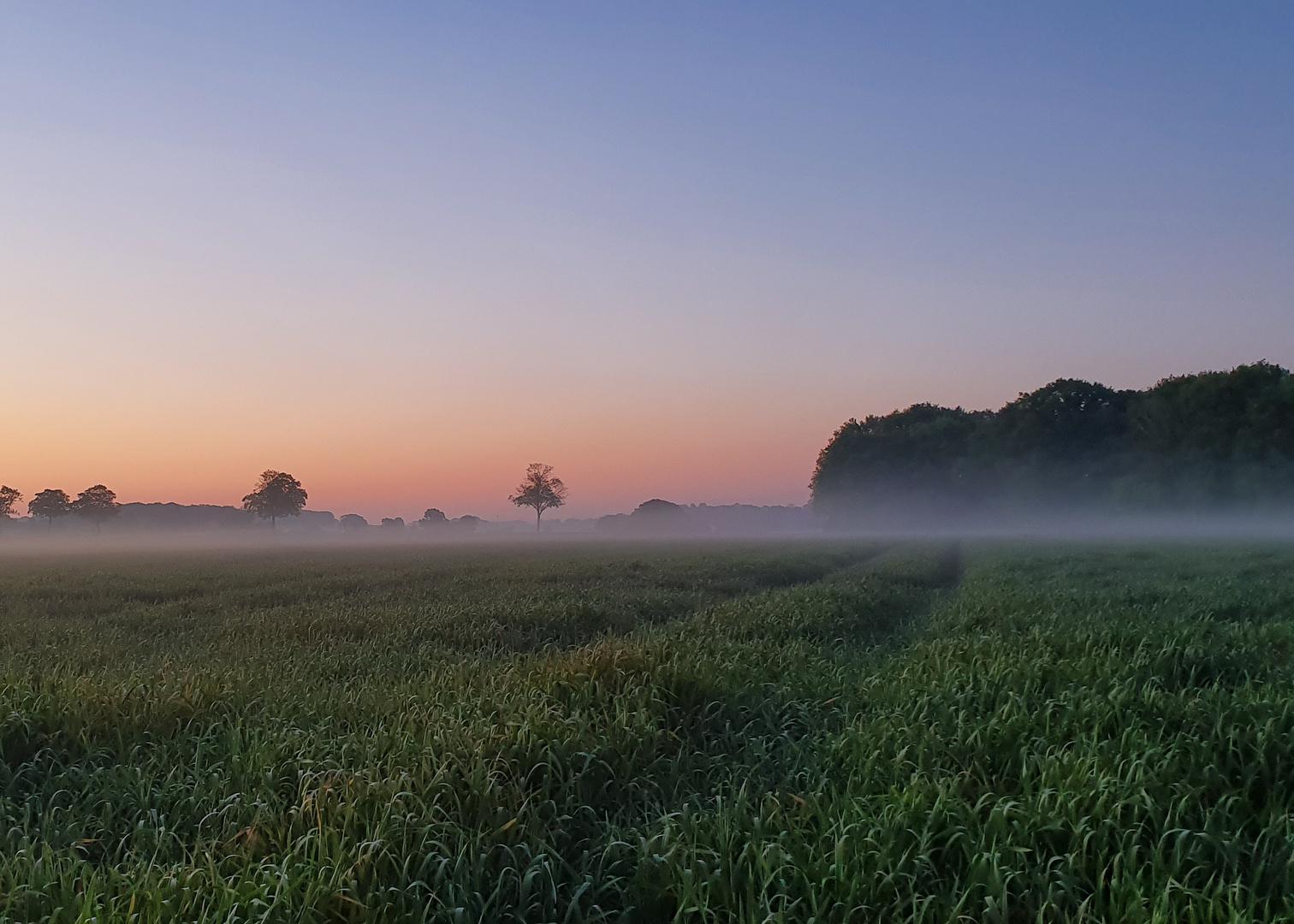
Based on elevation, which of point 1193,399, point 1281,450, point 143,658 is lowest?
point 143,658

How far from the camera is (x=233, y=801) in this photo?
409 cm

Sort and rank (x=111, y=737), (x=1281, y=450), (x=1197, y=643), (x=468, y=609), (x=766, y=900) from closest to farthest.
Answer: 1. (x=766, y=900)
2. (x=111, y=737)
3. (x=1197, y=643)
4. (x=468, y=609)
5. (x=1281, y=450)

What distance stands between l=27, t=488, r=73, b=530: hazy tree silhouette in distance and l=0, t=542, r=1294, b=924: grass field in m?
141

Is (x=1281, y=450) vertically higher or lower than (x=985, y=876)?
higher

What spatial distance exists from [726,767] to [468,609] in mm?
9061

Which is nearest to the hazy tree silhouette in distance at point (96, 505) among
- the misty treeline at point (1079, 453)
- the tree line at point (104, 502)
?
the tree line at point (104, 502)

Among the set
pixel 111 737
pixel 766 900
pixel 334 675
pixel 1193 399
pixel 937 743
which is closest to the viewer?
pixel 766 900

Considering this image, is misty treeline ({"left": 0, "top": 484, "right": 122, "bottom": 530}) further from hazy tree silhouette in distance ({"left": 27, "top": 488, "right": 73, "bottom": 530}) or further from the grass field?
the grass field

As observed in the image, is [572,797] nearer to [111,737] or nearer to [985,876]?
[985,876]

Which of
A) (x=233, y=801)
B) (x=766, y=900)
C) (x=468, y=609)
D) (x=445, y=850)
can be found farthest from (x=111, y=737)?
(x=468, y=609)

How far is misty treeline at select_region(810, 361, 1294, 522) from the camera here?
6369 cm

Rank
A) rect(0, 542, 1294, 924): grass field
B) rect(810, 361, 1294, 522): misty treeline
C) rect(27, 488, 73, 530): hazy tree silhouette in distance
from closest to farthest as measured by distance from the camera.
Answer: rect(0, 542, 1294, 924): grass field, rect(810, 361, 1294, 522): misty treeline, rect(27, 488, 73, 530): hazy tree silhouette in distance

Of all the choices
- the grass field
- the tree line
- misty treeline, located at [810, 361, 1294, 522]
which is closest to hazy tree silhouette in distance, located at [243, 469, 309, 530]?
the tree line

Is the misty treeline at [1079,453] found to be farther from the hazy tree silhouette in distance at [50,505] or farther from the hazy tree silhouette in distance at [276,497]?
the hazy tree silhouette in distance at [50,505]
